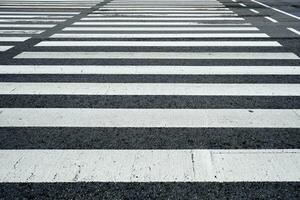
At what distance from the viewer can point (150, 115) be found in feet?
14.9

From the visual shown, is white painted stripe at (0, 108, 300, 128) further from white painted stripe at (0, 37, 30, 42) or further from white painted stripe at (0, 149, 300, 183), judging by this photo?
white painted stripe at (0, 37, 30, 42)

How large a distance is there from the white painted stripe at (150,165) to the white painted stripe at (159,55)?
364 cm

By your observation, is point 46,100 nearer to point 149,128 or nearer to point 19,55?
point 149,128

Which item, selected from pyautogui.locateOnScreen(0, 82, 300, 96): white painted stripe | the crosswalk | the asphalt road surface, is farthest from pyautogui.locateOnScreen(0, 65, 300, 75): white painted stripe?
the crosswalk

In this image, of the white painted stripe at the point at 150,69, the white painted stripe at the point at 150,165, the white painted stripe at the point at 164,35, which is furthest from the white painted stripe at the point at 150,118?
the white painted stripe at the point at 164,35

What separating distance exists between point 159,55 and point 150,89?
6.48ft

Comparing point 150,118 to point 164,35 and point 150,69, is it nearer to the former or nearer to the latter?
point 150,69

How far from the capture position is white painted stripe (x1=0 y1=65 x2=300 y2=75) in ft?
20.3

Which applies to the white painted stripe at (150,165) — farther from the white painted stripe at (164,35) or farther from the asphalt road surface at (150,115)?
Result: the white painted stripe at (164,35)

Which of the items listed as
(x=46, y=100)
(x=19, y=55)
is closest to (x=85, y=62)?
(x=19, y=55)

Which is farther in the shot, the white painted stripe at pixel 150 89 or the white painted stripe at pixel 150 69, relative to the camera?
the white painted stripe at pixel 150 69

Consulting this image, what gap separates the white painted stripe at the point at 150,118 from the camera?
4273 millimetres

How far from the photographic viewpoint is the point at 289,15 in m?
12.4

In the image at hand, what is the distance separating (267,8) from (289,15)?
1.95 meters
